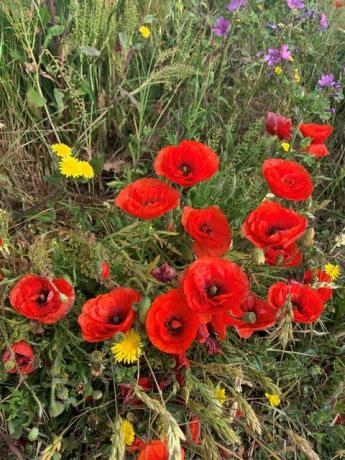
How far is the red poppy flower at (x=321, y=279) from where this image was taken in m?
1.43

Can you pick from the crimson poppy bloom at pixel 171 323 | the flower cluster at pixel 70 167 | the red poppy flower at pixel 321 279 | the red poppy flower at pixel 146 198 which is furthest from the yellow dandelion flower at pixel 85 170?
the red poppy flower at pixel 321 279

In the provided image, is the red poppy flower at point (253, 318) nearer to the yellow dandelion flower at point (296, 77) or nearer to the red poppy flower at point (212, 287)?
the red poppy flower at point (212, 287)

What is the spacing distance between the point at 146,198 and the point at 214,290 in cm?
27

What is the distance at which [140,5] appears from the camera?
7.23ft

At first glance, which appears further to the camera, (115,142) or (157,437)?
(115,142)

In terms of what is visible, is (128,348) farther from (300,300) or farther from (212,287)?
(300,300)

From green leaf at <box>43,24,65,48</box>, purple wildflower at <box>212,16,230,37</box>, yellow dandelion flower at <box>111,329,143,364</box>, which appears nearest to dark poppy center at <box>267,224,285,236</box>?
yellow dandelion flower at <box>111,329,143,364</box>

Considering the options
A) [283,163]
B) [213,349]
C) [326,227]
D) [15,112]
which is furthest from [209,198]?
Answer: [15,112]

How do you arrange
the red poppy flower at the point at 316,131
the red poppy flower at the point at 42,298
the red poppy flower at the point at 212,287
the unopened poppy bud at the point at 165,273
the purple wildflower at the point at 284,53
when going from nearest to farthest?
1. the red poppy flower at the point at 212,287
2. the red poppy flower at the point at 42,298
3. the unopened poppy bud at the point at 165,273
4. the red poppy flower at the point at 316,131
5. the purple wildflower at the point at 284,53

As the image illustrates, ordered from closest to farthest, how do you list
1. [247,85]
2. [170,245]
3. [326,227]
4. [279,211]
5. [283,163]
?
[279,211]
[283,163]
[170,245]
[326,227]
[247,85]

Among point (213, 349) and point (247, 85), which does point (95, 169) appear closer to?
point (213, 349)

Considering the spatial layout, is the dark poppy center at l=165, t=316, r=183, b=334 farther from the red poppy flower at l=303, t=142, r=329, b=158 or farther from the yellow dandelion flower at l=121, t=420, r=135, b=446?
the red poppy flower at l=303, t=142, r=329, b=158

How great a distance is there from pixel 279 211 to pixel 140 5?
4.63 feet

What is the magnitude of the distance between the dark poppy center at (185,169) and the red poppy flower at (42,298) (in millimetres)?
361
